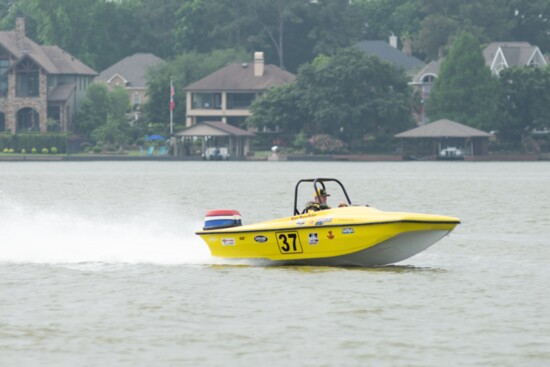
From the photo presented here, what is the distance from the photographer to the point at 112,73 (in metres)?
191

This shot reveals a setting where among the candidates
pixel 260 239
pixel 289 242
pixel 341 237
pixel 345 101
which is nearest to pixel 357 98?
pixel 345 101

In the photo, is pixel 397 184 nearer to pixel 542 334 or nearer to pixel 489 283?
pixel 489 283

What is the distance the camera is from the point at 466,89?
500ft

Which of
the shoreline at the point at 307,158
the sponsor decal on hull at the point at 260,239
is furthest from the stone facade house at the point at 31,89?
the sponsor decal on hull at the point at 260,239

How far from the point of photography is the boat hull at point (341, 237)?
32719 millimetres

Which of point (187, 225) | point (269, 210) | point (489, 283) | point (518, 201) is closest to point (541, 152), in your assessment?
point (518, 201)

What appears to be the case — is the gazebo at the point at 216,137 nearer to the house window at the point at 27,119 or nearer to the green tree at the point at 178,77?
the green tree at the point at 178,77

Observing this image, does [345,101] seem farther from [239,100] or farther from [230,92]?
[239,100]

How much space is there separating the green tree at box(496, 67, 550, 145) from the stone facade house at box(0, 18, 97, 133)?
150 feet

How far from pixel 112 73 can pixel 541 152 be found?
6074 cm

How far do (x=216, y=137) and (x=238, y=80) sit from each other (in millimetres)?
12967

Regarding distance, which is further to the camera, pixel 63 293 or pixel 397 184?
pixel 397 184

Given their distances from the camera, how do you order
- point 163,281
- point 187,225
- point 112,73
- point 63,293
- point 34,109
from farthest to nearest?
point 112,73 < point 34,109 < point 187,225 < point 163,281 < point 63,293

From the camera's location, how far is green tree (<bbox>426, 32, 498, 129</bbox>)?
150m
